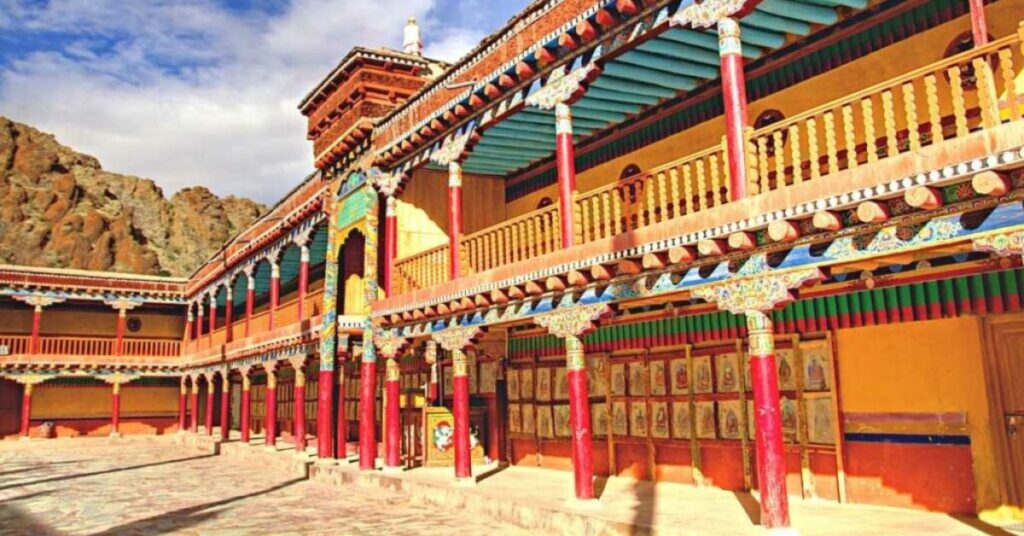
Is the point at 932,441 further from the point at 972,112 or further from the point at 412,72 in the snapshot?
the point at 412,72

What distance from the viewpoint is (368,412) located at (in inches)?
589

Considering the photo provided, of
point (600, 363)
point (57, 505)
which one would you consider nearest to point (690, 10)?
point (600, 363)

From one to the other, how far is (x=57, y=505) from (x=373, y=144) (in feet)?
27.4

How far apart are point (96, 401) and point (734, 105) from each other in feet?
104

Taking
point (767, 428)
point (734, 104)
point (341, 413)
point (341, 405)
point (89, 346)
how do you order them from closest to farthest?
1. point (767, 428)
2. point (734, 104)
3. point (341, 405)
4. point (341, 413)
5. point (89, 346)

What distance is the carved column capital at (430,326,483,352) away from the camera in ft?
39.8

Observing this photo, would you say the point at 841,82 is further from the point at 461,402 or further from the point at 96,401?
the point at 96,401

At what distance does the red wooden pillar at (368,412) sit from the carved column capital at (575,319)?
569 centimetres

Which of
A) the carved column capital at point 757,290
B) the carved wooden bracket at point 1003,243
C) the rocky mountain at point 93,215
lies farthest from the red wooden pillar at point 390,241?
the rocky mountain at point 93,215

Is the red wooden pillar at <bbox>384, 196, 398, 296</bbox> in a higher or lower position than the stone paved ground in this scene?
higher

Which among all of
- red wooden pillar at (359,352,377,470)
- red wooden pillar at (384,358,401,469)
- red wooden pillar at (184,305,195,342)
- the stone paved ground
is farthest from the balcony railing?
red wooden pillar at (184,305,195,342)

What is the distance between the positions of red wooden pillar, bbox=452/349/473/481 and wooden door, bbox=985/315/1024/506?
7100 millimetres

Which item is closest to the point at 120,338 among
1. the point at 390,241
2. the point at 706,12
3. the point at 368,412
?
the point at 368,412

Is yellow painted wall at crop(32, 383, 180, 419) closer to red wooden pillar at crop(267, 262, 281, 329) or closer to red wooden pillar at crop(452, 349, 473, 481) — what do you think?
red wooden pillar at crop(267, 262, 281, 329)
